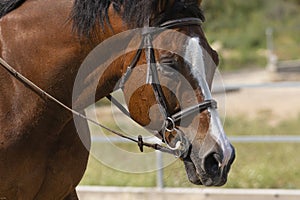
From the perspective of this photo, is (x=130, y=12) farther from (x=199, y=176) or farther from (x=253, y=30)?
(x=253, y=30)

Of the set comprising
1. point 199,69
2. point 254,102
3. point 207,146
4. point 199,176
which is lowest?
point 254,102

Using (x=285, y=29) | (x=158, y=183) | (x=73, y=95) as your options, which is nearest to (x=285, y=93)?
(x=158, y=183)

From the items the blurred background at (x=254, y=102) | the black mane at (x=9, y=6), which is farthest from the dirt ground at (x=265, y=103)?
the black mane at (x=9, y=6)

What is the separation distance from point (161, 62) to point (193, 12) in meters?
0.27

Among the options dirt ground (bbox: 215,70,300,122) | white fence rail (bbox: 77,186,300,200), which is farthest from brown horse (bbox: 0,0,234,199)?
dirt ground (bbox: 215,70,300,122)

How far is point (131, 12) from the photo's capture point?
9.77 ft

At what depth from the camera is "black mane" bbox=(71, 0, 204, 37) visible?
9.62 ft

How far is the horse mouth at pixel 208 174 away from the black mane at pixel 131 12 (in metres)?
0.62

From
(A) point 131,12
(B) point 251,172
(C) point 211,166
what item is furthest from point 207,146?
(B) point 251,172

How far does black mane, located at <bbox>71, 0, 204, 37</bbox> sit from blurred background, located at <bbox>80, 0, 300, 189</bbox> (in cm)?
44

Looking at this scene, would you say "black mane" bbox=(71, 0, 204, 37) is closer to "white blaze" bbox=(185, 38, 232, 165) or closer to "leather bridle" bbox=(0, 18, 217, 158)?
"leather bridle" bbox=(0, 18, 217, 158)

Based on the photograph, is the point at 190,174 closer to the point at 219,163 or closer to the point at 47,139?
the point at 219,163

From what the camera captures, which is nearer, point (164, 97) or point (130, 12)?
point (164, 97)

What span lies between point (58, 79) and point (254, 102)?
12686mm
